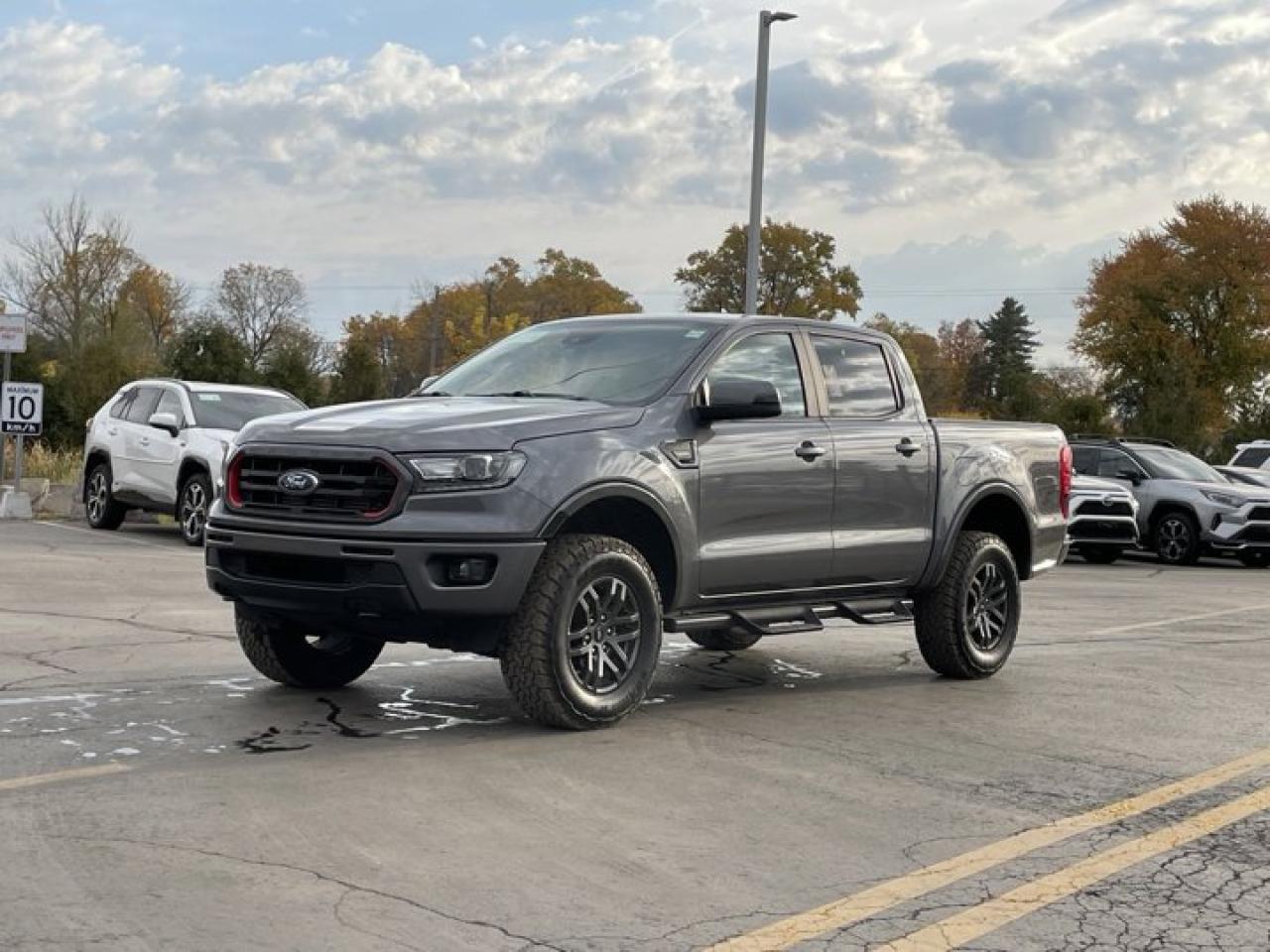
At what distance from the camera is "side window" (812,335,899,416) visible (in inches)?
336

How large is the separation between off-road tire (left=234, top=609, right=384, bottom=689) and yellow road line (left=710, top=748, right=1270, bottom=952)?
3493 mm

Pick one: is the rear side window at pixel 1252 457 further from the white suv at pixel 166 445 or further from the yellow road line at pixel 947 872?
the yellow road line at pixel 947 872

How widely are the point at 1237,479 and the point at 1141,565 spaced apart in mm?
4447

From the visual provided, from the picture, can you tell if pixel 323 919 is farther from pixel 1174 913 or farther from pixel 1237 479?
pixel 1237 479

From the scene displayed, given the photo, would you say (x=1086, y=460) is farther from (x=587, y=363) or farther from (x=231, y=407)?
(x=587, y=363)

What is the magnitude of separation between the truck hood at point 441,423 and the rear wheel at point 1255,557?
17.9 m

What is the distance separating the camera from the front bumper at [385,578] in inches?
256

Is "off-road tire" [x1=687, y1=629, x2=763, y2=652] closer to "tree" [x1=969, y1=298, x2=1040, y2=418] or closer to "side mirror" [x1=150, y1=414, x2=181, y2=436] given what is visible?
"side mirror" [x1=150, y1=414, x2=181, y2=436]

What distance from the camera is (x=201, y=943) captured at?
13.3ft

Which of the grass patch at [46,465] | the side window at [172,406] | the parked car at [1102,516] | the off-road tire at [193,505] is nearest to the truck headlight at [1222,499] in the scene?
the parked car at [1102,516]

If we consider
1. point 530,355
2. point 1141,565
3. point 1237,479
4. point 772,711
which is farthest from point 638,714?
point 1237,479

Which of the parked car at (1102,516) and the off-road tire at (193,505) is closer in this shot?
the off-road tire at (193,505)

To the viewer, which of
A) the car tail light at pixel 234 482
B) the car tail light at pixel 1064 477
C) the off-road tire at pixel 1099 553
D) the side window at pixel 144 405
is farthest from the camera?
the off-road tire at pixel 1099 553

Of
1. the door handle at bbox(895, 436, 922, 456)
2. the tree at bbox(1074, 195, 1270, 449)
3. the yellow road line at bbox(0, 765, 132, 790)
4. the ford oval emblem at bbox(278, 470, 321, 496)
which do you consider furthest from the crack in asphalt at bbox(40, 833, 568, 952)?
the tree at bbox(1074, 195, 1270, 449)
